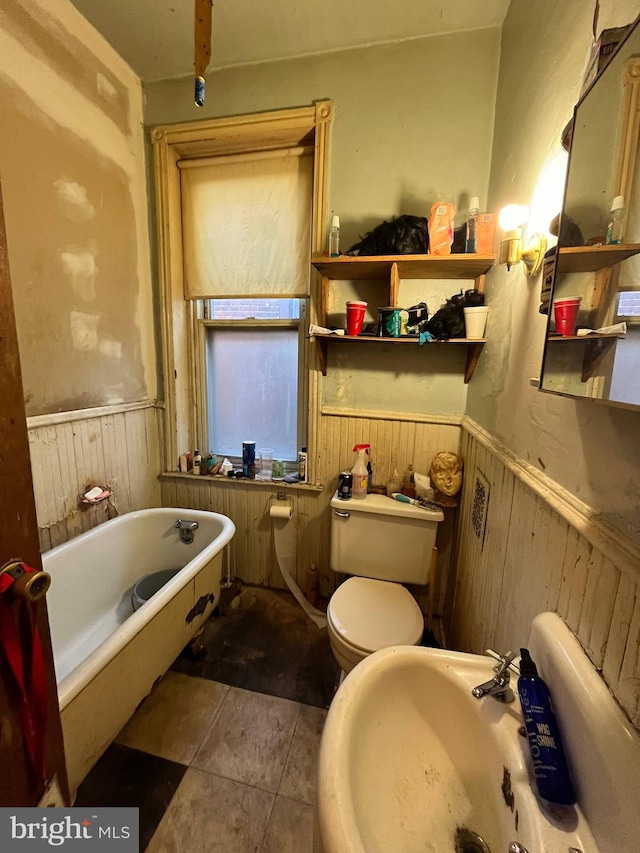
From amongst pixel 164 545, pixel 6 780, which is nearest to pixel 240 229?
pixel 164 545

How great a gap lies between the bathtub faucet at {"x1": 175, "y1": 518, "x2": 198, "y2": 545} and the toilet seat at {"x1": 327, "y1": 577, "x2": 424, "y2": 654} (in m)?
0.87

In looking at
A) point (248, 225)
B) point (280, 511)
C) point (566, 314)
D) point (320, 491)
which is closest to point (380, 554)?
point (320, 491)

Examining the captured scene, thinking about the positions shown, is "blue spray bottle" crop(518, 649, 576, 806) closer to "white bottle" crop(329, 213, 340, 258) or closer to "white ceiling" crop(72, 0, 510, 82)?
"white bottle" crop(329, 213, 340, 258)

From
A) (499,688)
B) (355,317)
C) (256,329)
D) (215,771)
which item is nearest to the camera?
(499,688)

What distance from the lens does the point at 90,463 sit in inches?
65.1

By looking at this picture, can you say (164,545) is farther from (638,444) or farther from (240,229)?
(638,444)

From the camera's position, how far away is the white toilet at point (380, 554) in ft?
4.53

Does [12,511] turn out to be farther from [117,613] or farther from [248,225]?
[248,225]

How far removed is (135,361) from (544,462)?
1.95 m

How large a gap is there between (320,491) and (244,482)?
45cm

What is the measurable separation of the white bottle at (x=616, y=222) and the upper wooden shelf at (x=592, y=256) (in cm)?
1

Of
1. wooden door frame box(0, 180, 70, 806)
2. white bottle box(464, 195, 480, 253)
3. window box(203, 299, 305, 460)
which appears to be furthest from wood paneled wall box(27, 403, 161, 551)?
white bottle box(464, 195, 480, 253)

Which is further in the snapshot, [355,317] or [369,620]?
[355,317]

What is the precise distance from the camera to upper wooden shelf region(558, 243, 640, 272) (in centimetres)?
56
